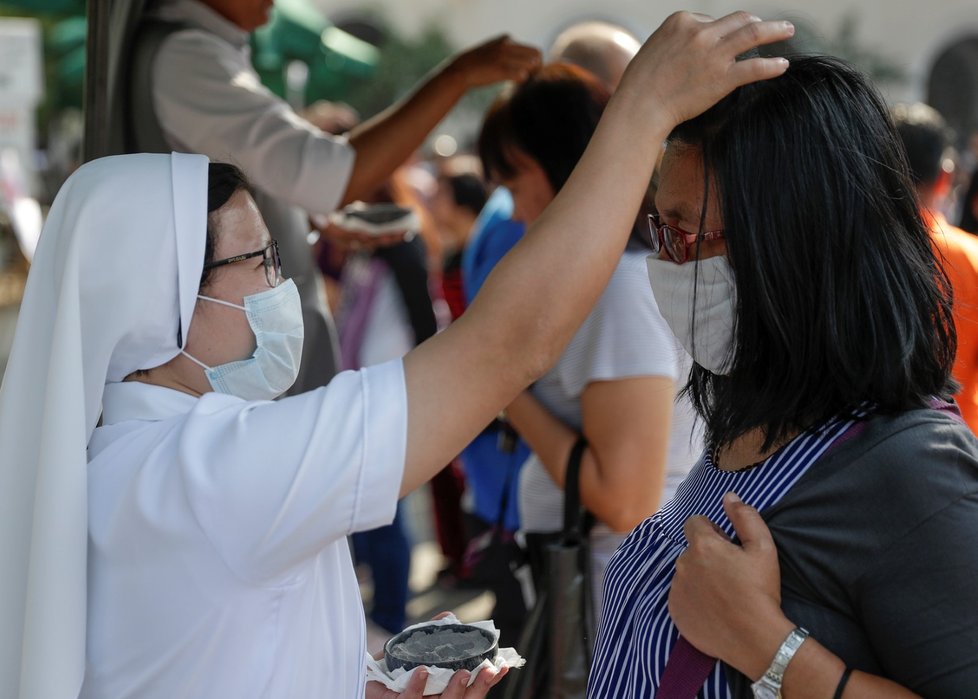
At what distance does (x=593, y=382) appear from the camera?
234cm

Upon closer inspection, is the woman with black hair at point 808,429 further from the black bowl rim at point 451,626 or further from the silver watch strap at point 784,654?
the black bowl rim at point 451,626

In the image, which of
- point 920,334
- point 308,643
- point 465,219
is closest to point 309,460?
point 308,643

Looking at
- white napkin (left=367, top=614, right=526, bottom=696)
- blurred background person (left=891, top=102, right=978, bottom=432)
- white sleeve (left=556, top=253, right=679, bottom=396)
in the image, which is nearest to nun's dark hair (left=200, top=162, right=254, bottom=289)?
white napkin (left=367, top=614, right=526, bottom=696)

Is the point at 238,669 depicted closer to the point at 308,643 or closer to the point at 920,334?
the point at 308,643

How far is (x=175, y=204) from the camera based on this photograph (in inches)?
52.7

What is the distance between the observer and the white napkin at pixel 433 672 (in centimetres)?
144

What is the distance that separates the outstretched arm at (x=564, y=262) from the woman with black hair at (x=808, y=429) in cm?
20

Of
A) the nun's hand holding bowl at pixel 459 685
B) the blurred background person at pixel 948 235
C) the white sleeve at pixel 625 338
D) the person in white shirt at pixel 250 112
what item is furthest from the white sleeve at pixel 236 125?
the nun's hand holding bowl at pixel 459 685

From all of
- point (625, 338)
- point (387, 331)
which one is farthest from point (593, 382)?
point (387, 331)

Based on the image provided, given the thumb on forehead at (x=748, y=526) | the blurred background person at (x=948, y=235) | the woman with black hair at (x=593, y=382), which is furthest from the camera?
the blurred background person at (x=948, y=235)

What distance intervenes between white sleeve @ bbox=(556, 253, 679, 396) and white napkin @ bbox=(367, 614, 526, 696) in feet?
2.89

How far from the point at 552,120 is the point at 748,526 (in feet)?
4.89

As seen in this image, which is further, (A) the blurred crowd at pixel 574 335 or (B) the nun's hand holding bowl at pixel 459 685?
(A) the blurred crowd at pixel 574 335

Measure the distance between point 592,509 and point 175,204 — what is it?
1.33 metres
